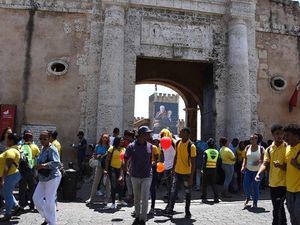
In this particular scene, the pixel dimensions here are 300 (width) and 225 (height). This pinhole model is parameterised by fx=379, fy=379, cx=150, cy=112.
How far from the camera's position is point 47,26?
491 inches

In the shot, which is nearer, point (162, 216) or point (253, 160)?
point (162, 216)

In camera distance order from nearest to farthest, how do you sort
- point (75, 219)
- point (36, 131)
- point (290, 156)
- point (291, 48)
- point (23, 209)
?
point (290, 156), point (75, 219), point (23, 209), point (36, 131), point (291, 48)

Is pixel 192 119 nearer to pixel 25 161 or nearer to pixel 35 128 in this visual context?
pixel 35 128

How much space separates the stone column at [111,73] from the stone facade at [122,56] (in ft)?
0.10

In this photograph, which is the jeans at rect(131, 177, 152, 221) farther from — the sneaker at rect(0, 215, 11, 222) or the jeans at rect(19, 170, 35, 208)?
the jeans at rect(19, 170, 35, 208)

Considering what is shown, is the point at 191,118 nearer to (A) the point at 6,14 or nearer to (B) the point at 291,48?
(B) the point at 291,48

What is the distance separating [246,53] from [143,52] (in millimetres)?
3573

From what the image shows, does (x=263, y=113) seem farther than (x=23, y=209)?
Yes

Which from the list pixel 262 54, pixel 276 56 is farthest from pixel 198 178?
pixel 276 56

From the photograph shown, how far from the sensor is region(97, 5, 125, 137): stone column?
1179 cm

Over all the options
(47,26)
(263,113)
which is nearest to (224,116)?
(263,113)

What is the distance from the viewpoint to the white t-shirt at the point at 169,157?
822 centimetres

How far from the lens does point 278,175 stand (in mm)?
5559

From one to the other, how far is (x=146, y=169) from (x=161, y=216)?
142 centimetres
